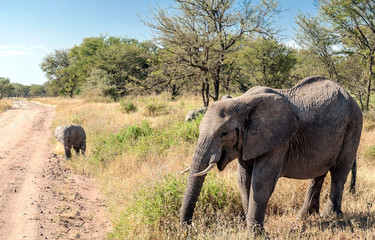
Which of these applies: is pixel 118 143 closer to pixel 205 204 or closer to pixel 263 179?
pixel 205 204

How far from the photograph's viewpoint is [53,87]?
164ft

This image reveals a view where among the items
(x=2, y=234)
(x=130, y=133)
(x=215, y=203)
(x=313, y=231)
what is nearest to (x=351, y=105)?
(x=313, y=231)

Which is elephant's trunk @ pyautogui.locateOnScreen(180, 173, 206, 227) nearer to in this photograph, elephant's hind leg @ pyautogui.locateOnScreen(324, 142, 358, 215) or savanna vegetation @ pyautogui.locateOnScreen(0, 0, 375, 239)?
savanna vegetation @ pyautogui.locateOnScreen(0, 0, 375, 239)

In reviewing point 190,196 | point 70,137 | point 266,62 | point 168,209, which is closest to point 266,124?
point 190,196

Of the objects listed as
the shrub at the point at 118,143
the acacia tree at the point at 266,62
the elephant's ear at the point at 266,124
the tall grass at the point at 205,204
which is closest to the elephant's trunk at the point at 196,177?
the tall grass at the point at 205,204

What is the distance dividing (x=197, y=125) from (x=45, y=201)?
4470 mm

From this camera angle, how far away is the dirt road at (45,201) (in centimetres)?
442

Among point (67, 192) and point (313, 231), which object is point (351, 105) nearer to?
point (313, 231)

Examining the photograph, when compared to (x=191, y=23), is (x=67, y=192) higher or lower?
lower

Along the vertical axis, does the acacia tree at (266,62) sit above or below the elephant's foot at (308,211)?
above

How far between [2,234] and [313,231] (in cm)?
430

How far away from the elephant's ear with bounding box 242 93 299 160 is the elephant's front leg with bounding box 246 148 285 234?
166 millimetres

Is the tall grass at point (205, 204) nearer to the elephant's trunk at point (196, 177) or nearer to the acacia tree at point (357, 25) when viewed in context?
the elephant's trunk at point (196, 177)

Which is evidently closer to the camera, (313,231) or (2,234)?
(313,231)
